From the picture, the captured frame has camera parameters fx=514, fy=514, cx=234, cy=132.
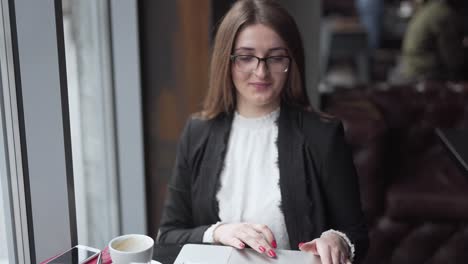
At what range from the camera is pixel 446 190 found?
266 cm

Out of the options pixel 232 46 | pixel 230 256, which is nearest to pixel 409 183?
pixel 232 46

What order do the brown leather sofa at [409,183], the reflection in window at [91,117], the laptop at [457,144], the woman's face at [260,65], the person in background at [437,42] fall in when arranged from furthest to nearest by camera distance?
1. the person in background at [437,42]
2. the brown leather sofa at [409,183]
3. the reflection in window at [91,117]
4. the laptop at [457,144]
5. the woman's face at [260,65]

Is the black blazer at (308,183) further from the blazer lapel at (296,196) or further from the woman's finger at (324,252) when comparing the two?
the woman's finger at (324,252)

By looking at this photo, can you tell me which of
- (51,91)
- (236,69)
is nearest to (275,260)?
(236,69)

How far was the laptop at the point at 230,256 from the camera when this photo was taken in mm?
1096

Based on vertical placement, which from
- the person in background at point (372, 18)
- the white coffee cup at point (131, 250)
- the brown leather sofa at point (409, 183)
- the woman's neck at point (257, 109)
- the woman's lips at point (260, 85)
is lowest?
the brown leather sofa at point (409, 183)

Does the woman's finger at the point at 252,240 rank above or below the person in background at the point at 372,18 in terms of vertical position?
below

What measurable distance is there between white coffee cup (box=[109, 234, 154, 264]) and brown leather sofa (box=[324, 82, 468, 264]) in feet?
6.00

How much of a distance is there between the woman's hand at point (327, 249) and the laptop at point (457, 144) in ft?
1.89

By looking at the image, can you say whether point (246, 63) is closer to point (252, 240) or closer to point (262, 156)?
point (262, 156)

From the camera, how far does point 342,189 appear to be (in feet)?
4.49

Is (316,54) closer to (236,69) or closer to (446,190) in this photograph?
(446,190)

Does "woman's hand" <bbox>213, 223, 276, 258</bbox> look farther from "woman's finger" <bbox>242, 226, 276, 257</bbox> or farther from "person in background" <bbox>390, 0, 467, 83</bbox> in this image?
"person in background" <bbox>390, 0, 467, 83</bbox>

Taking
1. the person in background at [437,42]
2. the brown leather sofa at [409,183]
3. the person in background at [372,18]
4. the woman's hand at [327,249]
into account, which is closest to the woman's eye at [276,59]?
the woman's hand at [327,249]
